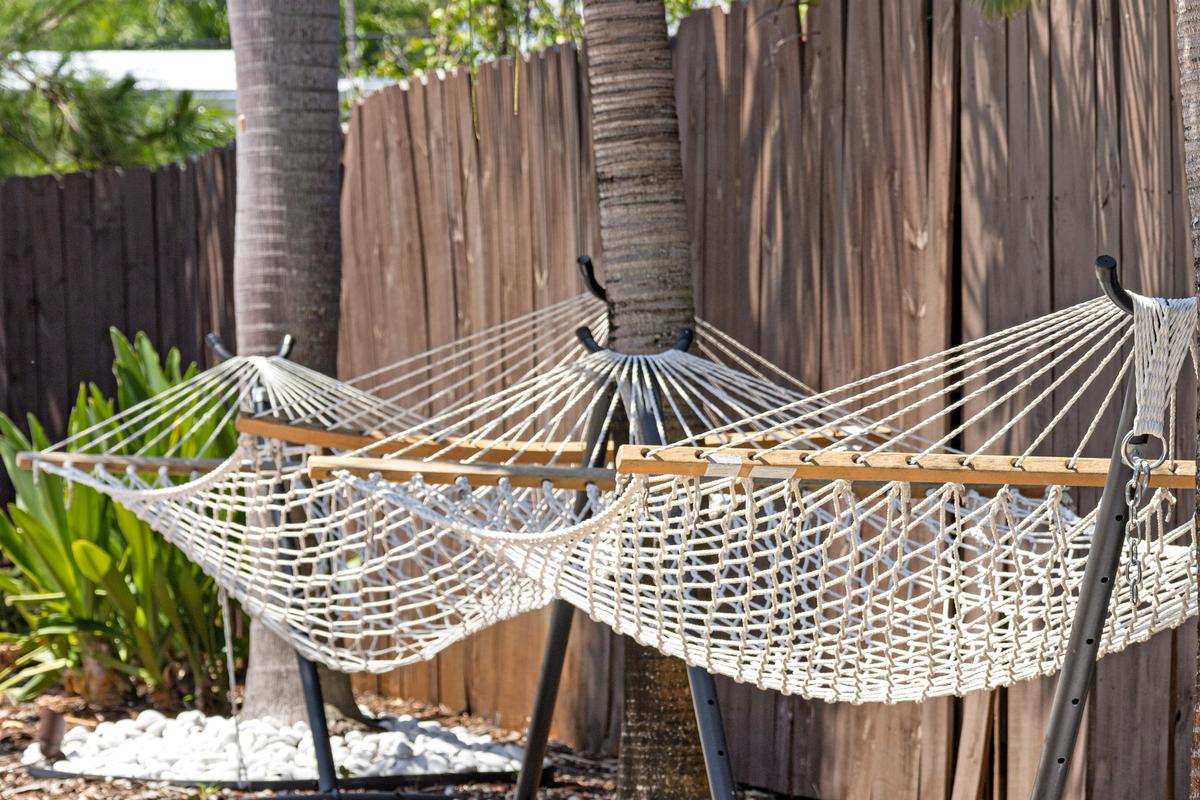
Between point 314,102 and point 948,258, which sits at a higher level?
point 314,102

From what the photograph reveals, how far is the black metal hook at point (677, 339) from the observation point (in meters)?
2.48

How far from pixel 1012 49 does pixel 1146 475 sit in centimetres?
110

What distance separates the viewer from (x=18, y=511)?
3.83 m

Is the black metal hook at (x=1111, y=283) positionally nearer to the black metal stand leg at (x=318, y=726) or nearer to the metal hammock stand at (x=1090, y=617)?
the metal hammock stand at (x=1090, y=617)

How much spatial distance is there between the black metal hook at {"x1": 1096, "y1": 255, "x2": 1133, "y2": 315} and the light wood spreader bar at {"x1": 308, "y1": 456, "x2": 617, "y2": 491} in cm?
78

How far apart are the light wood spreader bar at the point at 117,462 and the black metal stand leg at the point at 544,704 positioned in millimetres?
746

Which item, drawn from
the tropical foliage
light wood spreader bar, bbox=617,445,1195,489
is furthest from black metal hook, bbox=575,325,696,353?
the tropical foliage

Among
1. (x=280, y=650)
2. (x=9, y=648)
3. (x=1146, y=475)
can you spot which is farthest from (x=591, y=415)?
(x=9, y=648)

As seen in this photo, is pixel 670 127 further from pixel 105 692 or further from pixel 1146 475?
pixel 105 692

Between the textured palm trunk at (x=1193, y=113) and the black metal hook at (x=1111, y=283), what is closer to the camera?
the textured palm trunk at (x=1193, y=113)

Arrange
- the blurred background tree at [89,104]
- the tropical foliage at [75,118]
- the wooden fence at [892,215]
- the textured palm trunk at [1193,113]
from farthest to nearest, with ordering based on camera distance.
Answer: the tropical foliage at [75,118] → the blurred background tree at [89,104] → the wooden fence at [892,215] → the textured palm trunk at [1193,113]

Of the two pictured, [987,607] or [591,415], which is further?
[591,415]

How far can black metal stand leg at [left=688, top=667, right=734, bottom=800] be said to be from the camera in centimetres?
208

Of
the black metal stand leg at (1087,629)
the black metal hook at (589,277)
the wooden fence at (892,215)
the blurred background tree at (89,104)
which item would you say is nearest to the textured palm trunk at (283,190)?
the wooden fence at (892,215)
